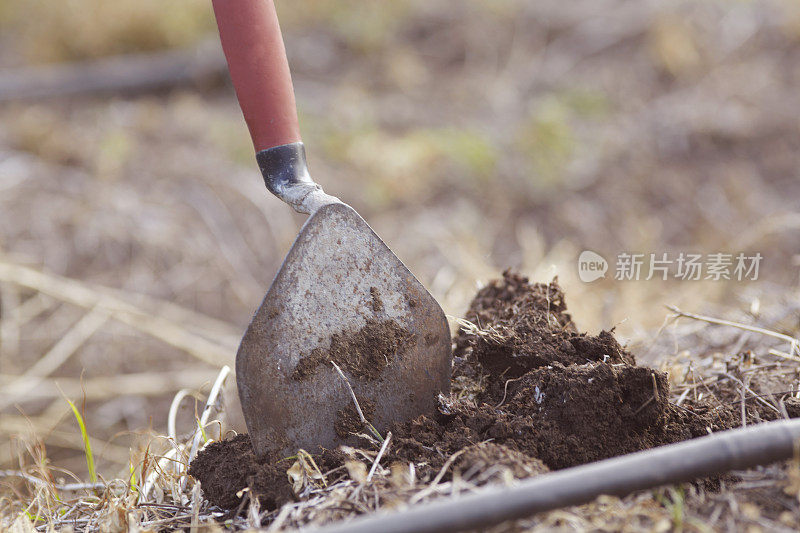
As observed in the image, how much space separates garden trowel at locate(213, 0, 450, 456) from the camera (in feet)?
4.69

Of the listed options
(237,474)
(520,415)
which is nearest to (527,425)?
(520,415)

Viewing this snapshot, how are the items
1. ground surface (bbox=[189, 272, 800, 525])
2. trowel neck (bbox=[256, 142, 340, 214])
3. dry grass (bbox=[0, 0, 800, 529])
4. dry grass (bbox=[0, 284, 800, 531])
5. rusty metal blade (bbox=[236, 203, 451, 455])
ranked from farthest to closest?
1. dry grass (bbox=[0, 0, 800, 529])
2. trowel neck (bbox=[256, 142, 340, 214])
3. rusty metal blade (bbox=[236, 203, 451, 455])
4. ground surface (bbox=[189, 272, 800, 525])
5. dry grass (bbox=[0, 284, 800, 531])

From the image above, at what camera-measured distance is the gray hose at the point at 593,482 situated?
0.97 meters

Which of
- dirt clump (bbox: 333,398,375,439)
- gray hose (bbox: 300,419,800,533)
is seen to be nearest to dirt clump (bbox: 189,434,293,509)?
dirt clump (bbox: 333,398,375,439)

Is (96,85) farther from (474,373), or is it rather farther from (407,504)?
(407,504)

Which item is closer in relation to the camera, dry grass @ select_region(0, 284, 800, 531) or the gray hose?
the gray hose

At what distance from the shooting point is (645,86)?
18.8 ft

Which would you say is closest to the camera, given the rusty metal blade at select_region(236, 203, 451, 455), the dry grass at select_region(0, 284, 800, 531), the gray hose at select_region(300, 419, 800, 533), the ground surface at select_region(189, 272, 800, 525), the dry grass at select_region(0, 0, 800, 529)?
the gray hose at select_region(300, 419, 800, 533)

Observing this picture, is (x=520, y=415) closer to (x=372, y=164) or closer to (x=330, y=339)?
(x=330, y=339)

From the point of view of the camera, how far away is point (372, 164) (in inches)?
195

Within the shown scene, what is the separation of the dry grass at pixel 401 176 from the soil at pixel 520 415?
0.63m

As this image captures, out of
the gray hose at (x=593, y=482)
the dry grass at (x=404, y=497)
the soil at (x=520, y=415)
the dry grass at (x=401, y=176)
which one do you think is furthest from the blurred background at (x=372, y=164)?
the gray hose at (x=593, y=482)

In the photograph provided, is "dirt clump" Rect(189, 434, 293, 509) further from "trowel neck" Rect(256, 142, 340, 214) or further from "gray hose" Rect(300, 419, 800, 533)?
"trowel neck" Rect(256, 142, 340, 214)

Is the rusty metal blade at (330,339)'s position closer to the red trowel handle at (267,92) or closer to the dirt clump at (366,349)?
the dirt clump at (366,349)
